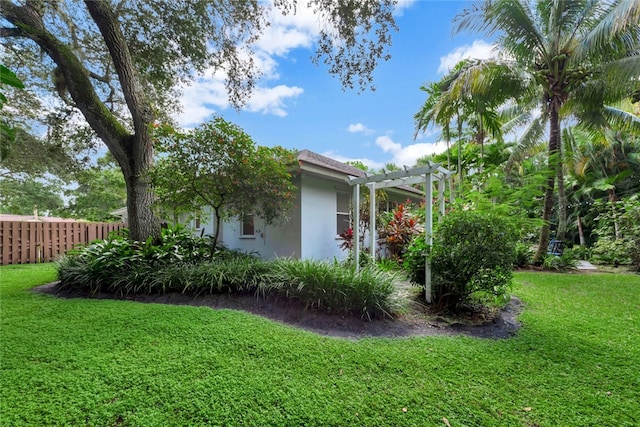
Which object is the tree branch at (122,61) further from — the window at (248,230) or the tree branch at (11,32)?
the window at (248,230)

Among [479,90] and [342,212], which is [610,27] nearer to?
[479,90]

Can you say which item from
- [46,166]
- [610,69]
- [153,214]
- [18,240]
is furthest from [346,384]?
[46,166]

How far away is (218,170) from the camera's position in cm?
594

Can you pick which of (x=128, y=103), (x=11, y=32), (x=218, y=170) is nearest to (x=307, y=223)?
(x=218, y=170)

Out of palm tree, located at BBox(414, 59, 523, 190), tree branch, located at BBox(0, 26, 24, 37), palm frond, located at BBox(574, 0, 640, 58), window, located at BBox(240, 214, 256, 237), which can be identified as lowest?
window, located at BBox(240, 214, 256, 237)

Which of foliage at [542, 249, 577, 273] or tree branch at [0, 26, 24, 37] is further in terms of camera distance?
foliage at [542, 249, 577, 273]

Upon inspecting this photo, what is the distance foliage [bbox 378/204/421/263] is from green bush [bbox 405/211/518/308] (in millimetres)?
3372

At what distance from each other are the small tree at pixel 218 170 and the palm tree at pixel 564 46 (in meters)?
7.03

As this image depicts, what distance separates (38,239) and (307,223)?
34.5ft

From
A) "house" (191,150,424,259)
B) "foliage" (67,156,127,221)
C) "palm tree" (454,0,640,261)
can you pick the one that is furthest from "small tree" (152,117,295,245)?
"foliage" (67,156,127,221)

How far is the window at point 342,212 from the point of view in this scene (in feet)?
30.9

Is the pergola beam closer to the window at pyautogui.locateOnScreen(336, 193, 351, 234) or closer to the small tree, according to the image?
the small tree

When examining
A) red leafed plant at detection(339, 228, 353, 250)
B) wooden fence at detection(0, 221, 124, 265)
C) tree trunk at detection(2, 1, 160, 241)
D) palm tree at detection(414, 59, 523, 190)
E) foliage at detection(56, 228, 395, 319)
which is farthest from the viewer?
wooden fence at detection(0, 221, 124, 265)

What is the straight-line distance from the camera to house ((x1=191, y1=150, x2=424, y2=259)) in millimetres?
7852
